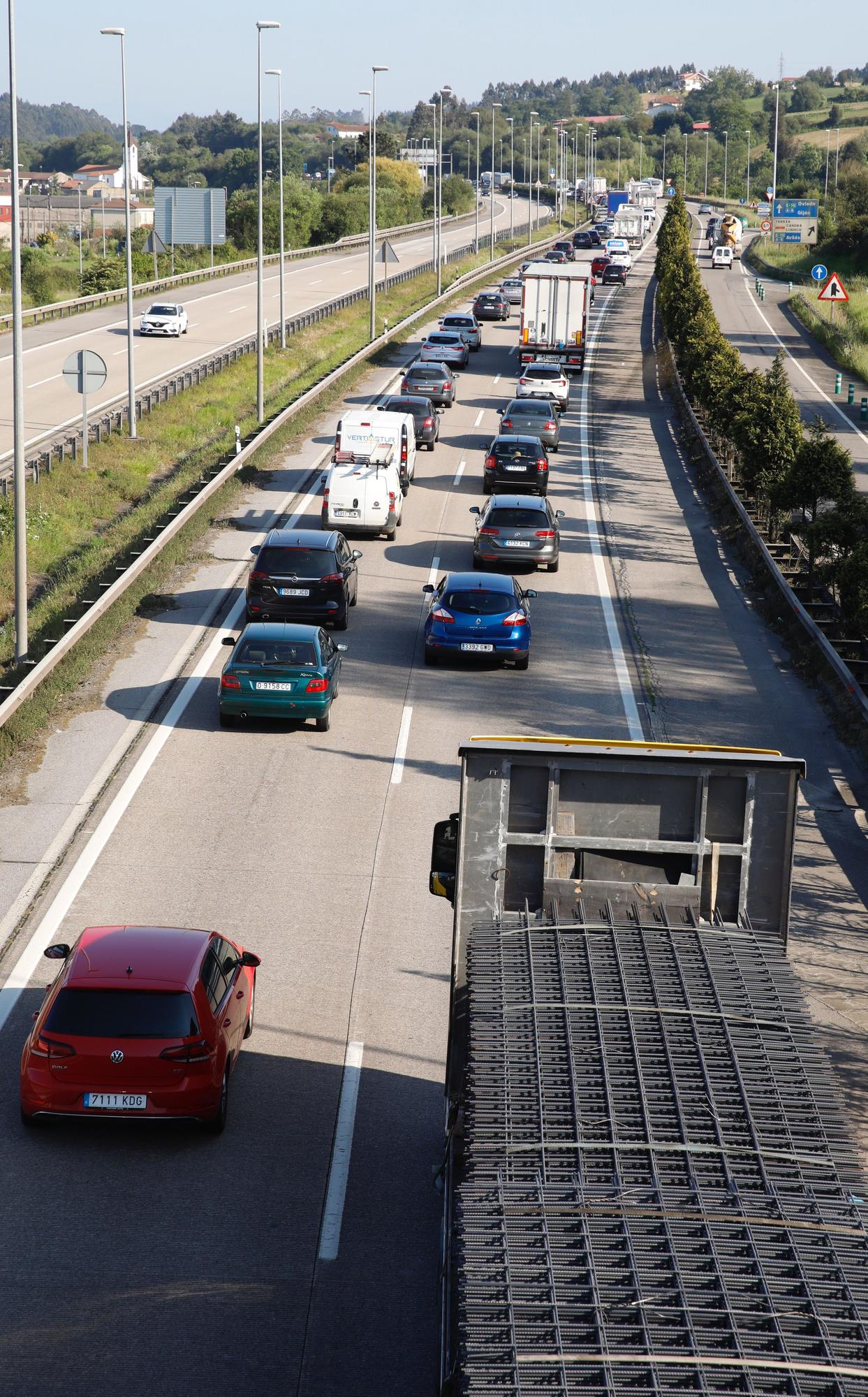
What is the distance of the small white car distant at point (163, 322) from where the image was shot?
61.7 metres

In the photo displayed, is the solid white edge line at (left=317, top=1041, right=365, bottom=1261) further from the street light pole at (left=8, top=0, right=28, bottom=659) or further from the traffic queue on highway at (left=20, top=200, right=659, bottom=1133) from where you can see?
the street light pole at (left=8, top=0, right=28, bottom=659)

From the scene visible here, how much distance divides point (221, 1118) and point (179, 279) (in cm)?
7437

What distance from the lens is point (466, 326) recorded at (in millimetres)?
60656

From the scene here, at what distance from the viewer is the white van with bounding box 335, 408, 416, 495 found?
31312mm

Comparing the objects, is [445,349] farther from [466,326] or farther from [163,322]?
[163,322]

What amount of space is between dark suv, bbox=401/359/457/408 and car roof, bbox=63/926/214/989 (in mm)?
36237

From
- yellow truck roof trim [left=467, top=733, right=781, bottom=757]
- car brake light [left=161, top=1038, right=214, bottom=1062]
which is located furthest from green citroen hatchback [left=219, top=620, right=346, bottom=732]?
yellow truck roof trim [left=467, top=733, right=781, bottom=757]

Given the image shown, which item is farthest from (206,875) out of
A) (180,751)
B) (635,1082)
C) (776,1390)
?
(776,1390)

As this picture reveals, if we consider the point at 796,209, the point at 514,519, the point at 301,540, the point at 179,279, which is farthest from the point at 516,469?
Answer: the point at 796,209

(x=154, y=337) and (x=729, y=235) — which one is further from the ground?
(x=729, y=235)

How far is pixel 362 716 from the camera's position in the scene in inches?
805

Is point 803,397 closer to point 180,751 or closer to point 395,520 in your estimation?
point 395,520

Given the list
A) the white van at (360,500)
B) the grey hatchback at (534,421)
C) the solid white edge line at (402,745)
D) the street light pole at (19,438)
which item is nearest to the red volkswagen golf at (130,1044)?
the solid white edge line at (402,745)

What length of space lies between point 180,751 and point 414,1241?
404 inches
